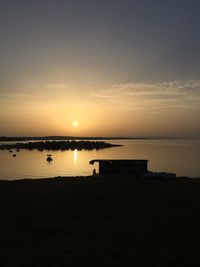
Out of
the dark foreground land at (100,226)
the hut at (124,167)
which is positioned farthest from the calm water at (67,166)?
the dark foreground land at (100,226)

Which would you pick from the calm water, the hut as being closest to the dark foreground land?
the hut

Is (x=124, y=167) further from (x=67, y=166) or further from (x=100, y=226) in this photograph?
(x=67, y=166)

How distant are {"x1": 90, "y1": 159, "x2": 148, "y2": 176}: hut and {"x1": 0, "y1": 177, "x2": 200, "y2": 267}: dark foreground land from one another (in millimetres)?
7675

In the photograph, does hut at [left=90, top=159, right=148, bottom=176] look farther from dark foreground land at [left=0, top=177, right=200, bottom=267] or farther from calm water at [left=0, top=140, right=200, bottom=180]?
calm water at [left=0, top=140, right=200, bottom=180]

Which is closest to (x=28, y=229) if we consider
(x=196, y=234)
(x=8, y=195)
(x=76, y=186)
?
(x=196, y=234)

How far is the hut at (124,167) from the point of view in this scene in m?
28.8

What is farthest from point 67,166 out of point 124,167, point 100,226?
point 100,226

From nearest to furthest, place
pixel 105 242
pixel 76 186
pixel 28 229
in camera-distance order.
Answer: pixel 105 242 → pixel 28 229 → pixel 76 186

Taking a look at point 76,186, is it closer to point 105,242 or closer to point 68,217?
point 68,217

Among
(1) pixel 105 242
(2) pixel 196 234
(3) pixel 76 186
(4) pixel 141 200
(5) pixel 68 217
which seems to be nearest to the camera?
(1) pixel 105 242

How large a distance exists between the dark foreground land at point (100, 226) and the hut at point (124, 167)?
7675 millimetres

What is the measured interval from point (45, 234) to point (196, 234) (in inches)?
208

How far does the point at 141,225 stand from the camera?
40.8 ft

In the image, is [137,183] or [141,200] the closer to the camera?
[141,200]
